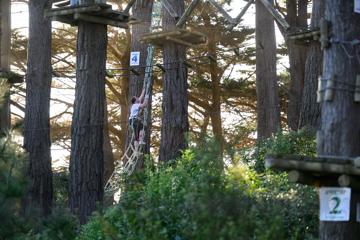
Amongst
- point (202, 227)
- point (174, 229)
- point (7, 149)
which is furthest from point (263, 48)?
point (202, 227)

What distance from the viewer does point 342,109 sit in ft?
27.3

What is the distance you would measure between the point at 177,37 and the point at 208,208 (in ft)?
33.9

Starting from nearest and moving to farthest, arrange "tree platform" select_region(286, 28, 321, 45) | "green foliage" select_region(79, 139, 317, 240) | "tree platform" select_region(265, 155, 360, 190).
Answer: "green foliage" select_region(79, 139, 317, 240) → "tree platform" select_region(265, 155, 360, 190) → "tree platform" select_region(286, 28, 321, 45)

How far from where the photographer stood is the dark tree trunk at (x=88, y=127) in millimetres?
14453

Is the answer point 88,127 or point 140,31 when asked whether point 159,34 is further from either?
point 140,31

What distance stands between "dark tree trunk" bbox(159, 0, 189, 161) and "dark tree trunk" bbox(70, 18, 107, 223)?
8.87 ft

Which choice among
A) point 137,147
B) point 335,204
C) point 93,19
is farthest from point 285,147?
point 335,204

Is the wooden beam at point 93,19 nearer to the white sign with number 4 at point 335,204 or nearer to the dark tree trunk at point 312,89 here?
the dark tree trunk at point 312,89

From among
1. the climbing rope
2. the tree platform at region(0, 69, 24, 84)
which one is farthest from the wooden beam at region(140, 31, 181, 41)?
the tree platform at region(0, 69, 24, 84)

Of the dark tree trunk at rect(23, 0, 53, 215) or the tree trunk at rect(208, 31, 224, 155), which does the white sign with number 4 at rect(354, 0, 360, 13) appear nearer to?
the dark tree trunk at rect(23, 0, 53, 215)

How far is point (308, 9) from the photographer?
81.1 feet

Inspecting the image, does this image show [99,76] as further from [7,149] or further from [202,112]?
[202,112]

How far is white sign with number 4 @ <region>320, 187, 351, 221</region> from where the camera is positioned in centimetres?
762

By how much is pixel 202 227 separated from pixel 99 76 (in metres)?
8.32
